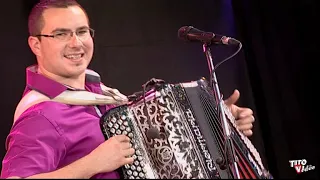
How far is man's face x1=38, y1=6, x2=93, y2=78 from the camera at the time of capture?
2.10 metres

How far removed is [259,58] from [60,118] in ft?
6.11

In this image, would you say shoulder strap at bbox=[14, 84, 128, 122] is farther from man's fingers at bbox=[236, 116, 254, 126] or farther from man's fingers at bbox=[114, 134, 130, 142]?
man's fingers at bbox=[236, 116, 254, 126]

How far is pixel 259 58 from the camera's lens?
3482mm

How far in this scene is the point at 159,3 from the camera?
11.1 ft

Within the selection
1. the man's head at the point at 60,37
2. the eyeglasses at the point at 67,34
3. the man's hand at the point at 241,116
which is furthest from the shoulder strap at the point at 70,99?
the man's hand at the point at 241,116

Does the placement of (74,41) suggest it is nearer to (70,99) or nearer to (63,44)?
(63,44)

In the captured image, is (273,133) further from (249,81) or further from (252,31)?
(252,31)

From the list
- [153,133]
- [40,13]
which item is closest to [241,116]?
[153,133]

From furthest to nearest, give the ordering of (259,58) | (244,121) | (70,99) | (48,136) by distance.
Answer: (259,58) → (244,121) → (70,99) → (48,136)

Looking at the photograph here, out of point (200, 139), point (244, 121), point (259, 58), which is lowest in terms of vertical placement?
point (259, 58)

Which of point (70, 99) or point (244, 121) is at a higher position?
point (70, 99)

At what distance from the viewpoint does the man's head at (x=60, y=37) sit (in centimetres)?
210

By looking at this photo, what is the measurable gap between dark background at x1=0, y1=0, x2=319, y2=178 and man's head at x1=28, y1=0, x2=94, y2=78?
115cm

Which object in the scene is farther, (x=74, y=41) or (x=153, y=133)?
(x=74, y=41)
